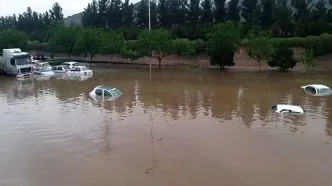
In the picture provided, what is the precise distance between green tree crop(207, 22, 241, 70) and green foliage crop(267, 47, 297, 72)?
520 cm

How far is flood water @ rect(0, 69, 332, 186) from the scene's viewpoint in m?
13.6

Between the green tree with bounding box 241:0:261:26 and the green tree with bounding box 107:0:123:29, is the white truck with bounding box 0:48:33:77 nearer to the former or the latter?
the green tree with bounding box 241:0:261:26

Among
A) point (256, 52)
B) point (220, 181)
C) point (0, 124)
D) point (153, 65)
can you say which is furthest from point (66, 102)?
point (153, 65)

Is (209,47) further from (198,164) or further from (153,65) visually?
(198,164)

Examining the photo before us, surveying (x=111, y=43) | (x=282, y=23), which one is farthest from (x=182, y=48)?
(x=282, y=23)

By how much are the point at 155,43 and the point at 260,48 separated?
13910mm

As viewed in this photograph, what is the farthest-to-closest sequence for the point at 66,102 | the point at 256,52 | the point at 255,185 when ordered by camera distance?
the point at 256,52, the point at 66,102, the point at 255,185

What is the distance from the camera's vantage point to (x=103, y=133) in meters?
19.0

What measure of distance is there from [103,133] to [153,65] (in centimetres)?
3731

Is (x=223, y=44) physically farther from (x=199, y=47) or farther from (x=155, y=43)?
(x=199, y=47)

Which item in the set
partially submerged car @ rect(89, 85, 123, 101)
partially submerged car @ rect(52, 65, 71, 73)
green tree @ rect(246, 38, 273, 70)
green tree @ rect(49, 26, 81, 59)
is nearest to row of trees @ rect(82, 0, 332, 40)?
green tree @ rect(49, 26, 81, 59)

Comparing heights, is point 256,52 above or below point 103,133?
above

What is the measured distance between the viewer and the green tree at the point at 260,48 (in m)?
43.2

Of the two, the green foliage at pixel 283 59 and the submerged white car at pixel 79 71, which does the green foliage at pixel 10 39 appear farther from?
the green foliage at pixel 283 59
